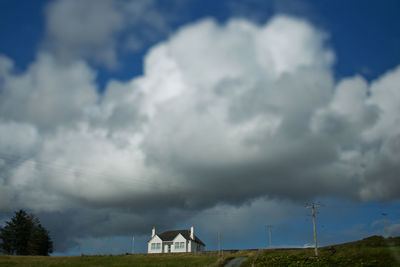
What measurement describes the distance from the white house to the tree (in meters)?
35.4

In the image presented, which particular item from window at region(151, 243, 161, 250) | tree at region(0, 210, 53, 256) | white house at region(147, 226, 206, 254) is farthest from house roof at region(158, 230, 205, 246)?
tree at region(0, 210, 53, 256)

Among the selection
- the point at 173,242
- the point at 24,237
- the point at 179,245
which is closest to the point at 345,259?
the point at 179,245

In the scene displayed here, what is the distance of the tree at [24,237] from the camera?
121875 millimetres

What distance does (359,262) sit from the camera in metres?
64.6

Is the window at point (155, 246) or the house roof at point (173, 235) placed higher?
the house roof at point (173, 235)

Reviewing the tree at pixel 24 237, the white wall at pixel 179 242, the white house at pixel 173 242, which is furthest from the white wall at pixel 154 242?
the tree at pixel 24 237

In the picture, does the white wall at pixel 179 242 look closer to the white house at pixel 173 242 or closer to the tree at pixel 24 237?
the white house at pixel 173 242

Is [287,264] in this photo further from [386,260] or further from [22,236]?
[22,236]

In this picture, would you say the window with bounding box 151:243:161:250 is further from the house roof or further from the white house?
the house roof

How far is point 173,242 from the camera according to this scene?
372 ft

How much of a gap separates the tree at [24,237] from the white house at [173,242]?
35.4m

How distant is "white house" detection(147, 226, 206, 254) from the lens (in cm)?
11244

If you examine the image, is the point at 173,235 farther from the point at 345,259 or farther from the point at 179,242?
the point at 345,259

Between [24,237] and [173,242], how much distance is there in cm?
4926
